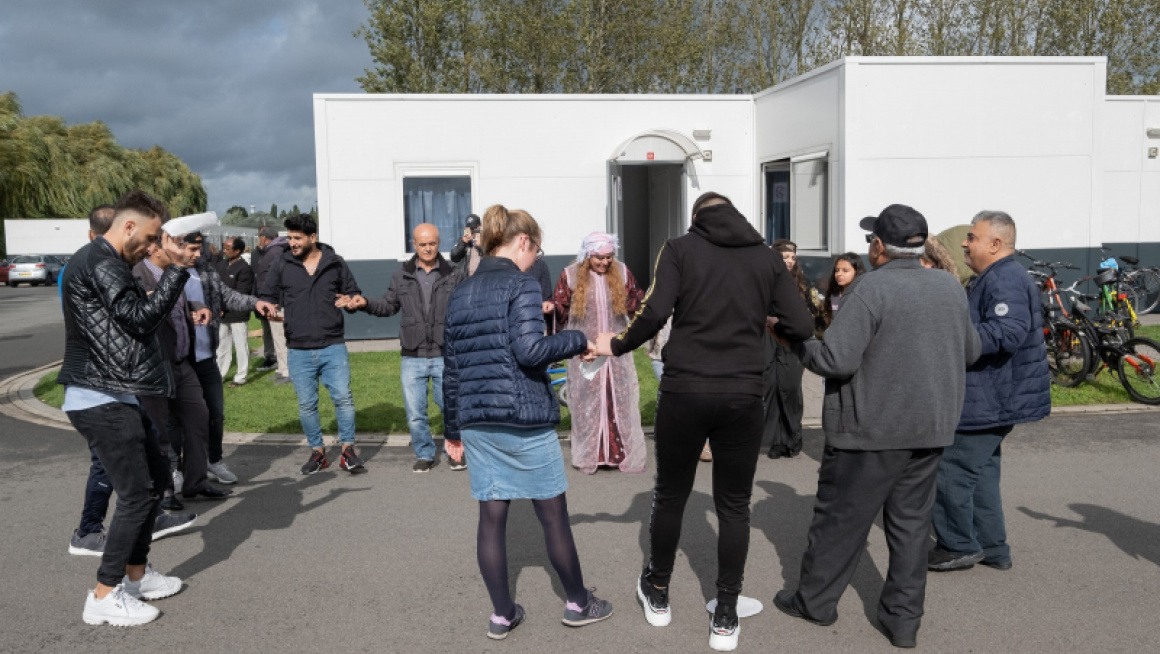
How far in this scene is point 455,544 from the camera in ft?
18.0

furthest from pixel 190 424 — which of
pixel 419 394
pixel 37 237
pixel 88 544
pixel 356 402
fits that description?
A: pixel 37 237

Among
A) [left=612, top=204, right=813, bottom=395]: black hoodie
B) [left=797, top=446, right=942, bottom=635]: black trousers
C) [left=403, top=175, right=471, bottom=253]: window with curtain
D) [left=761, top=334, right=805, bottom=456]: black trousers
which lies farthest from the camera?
[left=403, top=175, right=471, bottom=253]: window with curtain

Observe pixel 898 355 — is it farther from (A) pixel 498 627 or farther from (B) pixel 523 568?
(B) pixel 523 568

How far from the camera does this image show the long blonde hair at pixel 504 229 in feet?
13.6

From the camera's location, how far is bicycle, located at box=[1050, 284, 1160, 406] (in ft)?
30.4

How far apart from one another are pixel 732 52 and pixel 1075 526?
2784 cm

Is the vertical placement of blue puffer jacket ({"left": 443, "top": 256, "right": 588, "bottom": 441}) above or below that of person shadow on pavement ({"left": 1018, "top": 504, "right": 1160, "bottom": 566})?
above

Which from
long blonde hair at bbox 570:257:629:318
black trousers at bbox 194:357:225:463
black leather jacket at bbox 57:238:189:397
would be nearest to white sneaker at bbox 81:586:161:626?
black leather jacket at bbox 57:238:189:397

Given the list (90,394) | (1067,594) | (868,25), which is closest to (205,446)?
(90,394)

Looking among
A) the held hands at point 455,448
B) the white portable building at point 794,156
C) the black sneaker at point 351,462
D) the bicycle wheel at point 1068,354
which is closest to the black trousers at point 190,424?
the black sneaker at point 351,462

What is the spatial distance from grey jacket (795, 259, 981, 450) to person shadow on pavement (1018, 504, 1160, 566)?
1.94 meters

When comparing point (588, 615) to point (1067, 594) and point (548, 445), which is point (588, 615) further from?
point (1067, 594)

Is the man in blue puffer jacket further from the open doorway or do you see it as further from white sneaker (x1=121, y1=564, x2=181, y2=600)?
the open doorway

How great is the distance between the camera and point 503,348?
3963mm
